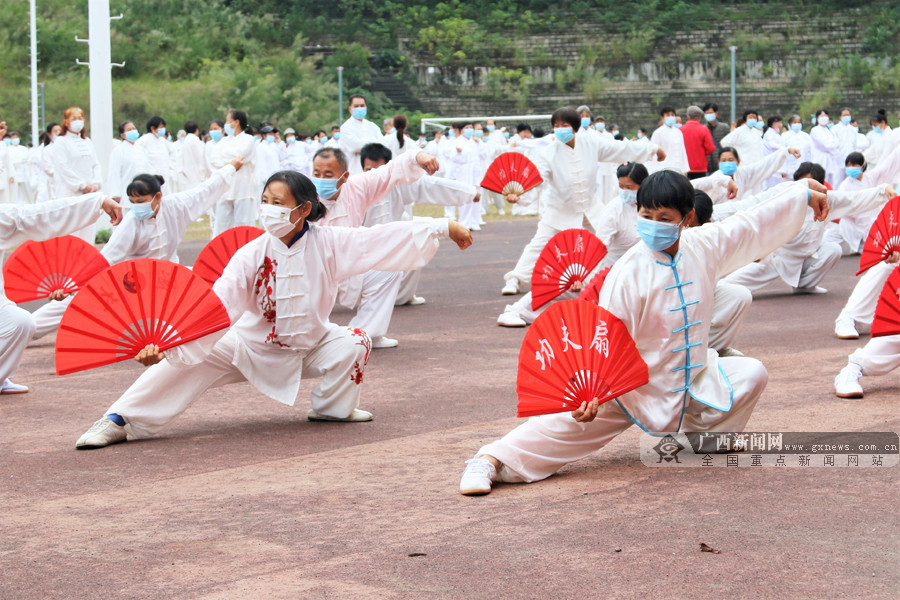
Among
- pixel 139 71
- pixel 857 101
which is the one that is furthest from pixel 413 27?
pixel 857 101

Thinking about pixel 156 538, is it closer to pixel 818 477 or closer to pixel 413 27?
pixel 818 477

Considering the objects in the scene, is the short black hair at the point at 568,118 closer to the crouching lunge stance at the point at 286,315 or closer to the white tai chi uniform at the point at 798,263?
the white tai chi uniform at the point at 798,263

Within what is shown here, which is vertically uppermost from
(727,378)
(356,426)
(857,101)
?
(857,101)

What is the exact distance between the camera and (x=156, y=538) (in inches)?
161

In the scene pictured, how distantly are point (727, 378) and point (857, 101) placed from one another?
3396cm

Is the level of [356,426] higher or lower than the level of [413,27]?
lower

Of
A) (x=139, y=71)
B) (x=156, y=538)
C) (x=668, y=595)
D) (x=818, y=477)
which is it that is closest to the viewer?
(x=668, y=595)

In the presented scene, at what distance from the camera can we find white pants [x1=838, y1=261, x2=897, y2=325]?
24.8ft

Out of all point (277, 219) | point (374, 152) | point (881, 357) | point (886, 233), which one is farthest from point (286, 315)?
point (374, 152)

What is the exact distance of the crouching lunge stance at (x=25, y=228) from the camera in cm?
662

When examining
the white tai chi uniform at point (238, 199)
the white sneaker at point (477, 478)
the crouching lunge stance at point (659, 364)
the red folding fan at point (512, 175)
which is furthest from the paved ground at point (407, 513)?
the white tai chi uniform at point (238, 199)

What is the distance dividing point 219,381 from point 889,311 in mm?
3507

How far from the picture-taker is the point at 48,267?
297 inches

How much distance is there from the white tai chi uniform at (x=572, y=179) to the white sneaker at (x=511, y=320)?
1.12m
